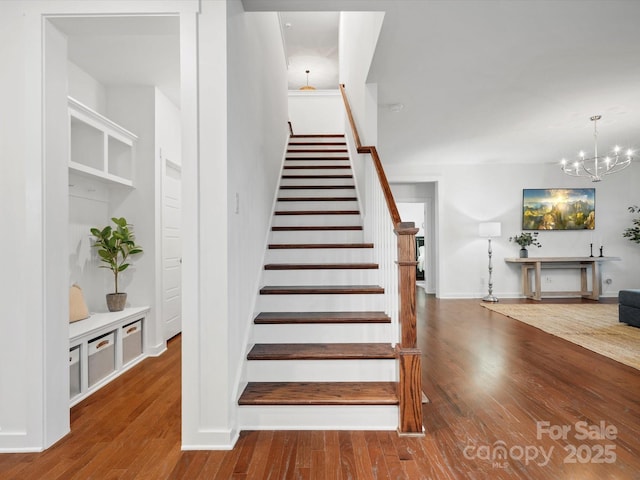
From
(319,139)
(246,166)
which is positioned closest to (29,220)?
(246,166)

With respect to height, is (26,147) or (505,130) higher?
(505,130)

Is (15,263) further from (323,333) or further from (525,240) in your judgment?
(525,240)

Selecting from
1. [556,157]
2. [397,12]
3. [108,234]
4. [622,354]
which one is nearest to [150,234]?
[108,234]

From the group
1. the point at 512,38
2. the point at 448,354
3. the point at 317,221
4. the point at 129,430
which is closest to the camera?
the point at 129,430

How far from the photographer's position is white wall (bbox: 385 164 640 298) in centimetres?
739

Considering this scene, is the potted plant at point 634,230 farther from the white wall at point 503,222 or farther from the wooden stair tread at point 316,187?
the wooden stair tread at point 316,187

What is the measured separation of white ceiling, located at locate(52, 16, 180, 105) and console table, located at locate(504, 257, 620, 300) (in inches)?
257

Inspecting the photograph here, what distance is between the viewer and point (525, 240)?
7195 mm

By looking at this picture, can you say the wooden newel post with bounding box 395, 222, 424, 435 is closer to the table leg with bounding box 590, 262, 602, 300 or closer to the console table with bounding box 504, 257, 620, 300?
the console table with bounding box 504, 257, 620, 300

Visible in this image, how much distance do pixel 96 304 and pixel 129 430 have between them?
1.73 metres

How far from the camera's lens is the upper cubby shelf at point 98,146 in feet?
9.87

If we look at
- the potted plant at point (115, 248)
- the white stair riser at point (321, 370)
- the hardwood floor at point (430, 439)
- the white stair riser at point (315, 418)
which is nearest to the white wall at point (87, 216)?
the potted plant at point (115, 248)

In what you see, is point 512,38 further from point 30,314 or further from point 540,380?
point 30,314

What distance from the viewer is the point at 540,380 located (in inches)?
115
